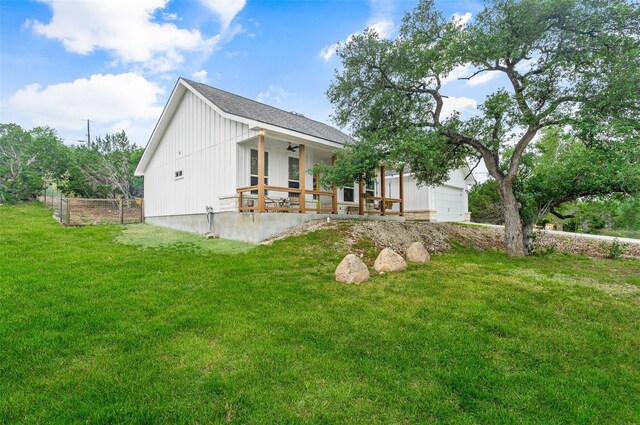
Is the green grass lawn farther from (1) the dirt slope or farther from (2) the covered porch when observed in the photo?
(2) the covered porch

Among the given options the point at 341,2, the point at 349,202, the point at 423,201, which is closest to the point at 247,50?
the point at 341,2

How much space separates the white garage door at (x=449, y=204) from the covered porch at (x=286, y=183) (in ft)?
21.1

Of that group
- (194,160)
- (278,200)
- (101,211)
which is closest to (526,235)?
(278,200)

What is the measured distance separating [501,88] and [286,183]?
839cm

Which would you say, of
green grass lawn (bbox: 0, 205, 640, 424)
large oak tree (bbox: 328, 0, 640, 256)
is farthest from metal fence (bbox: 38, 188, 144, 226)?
large oak tree (bbox: 328, 0, 640, 256)

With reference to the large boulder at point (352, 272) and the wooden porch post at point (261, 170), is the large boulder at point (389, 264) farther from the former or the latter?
the wooden porch post at point (261, 170)

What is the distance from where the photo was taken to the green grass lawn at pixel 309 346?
9.07ft

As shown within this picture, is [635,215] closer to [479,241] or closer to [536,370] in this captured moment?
[479,241]

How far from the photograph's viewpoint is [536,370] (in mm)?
3404

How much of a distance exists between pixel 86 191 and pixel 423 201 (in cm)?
2295

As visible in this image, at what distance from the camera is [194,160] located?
14.0m

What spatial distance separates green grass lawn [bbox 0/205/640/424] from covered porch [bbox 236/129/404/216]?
14.4 ft

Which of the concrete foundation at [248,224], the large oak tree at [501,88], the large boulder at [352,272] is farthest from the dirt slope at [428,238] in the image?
the large boulder at [352,272]

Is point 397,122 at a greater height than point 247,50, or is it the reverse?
point 247,50
